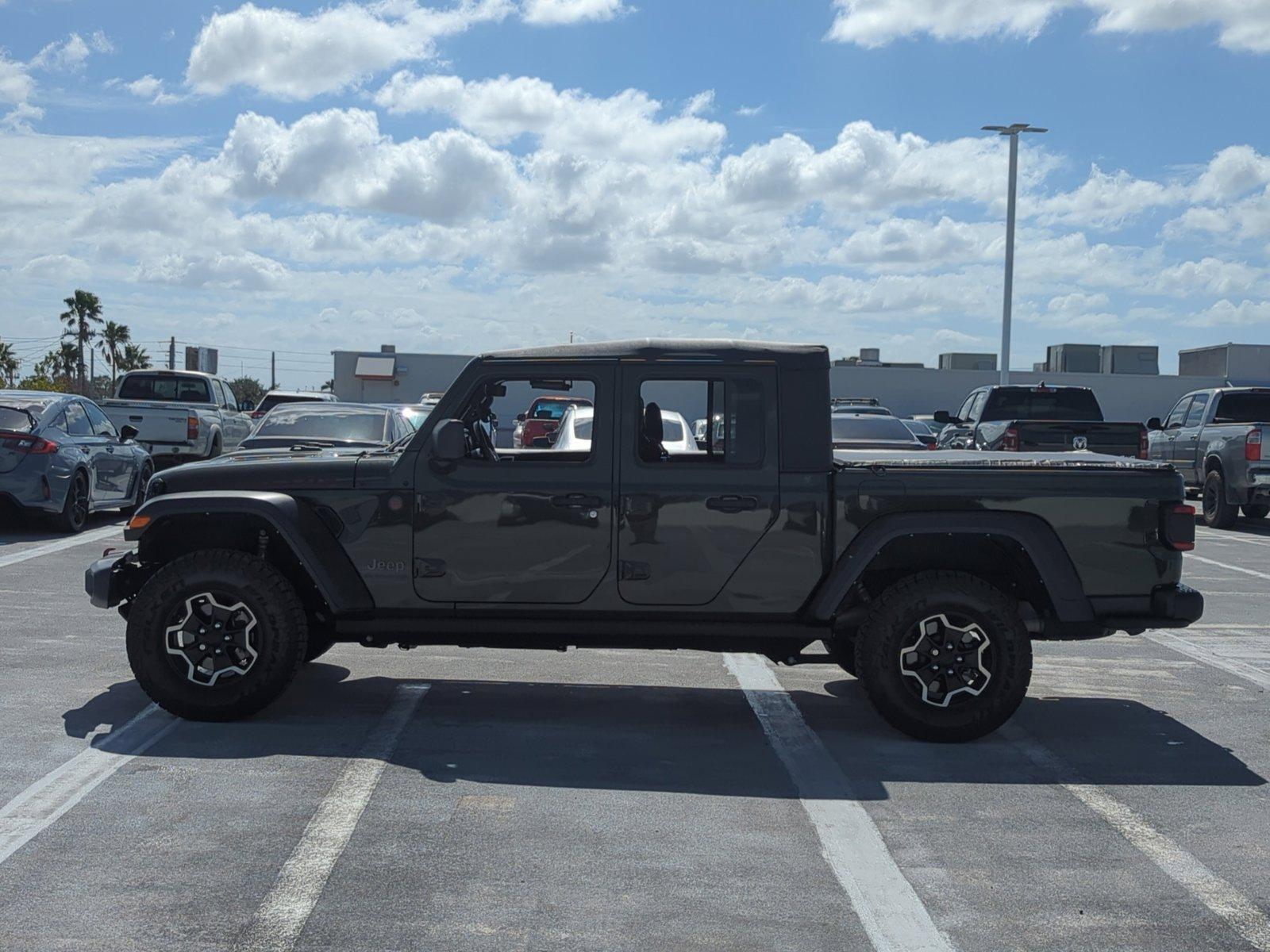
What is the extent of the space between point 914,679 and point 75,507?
442 inches

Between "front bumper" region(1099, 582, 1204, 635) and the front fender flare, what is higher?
the front fender flare

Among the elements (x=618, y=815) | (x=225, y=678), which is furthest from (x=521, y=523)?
(x=618, y=815)

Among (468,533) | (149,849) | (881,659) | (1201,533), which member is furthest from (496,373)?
(1201,533)

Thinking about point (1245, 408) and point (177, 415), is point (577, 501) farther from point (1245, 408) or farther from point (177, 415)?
point (1245, 408)

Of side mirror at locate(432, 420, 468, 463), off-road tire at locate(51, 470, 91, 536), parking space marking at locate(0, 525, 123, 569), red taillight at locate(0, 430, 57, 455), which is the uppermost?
side mirror at locate(432, 420, 468, 463)

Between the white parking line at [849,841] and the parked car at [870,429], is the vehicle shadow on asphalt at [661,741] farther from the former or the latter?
the parked car at [870,429]

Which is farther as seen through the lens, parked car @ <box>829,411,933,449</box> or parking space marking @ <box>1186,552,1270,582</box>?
parked car @ <box>829,411,933,449</box>

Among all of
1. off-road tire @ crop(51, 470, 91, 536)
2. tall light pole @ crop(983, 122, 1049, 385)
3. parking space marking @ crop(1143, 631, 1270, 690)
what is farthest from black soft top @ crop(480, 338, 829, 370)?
tall light pole @ crop(983, 122, 1049, 385)

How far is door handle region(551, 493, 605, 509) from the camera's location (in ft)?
21.5

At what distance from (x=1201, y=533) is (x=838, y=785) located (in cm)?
1394

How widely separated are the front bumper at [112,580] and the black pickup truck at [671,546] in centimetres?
18

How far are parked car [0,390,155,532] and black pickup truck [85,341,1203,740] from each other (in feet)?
27.3

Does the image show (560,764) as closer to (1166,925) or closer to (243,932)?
(243,932)

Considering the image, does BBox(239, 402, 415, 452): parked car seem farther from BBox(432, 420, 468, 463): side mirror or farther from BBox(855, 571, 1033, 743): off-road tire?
BBox(855, 571, 1033, 743): off-road tire
